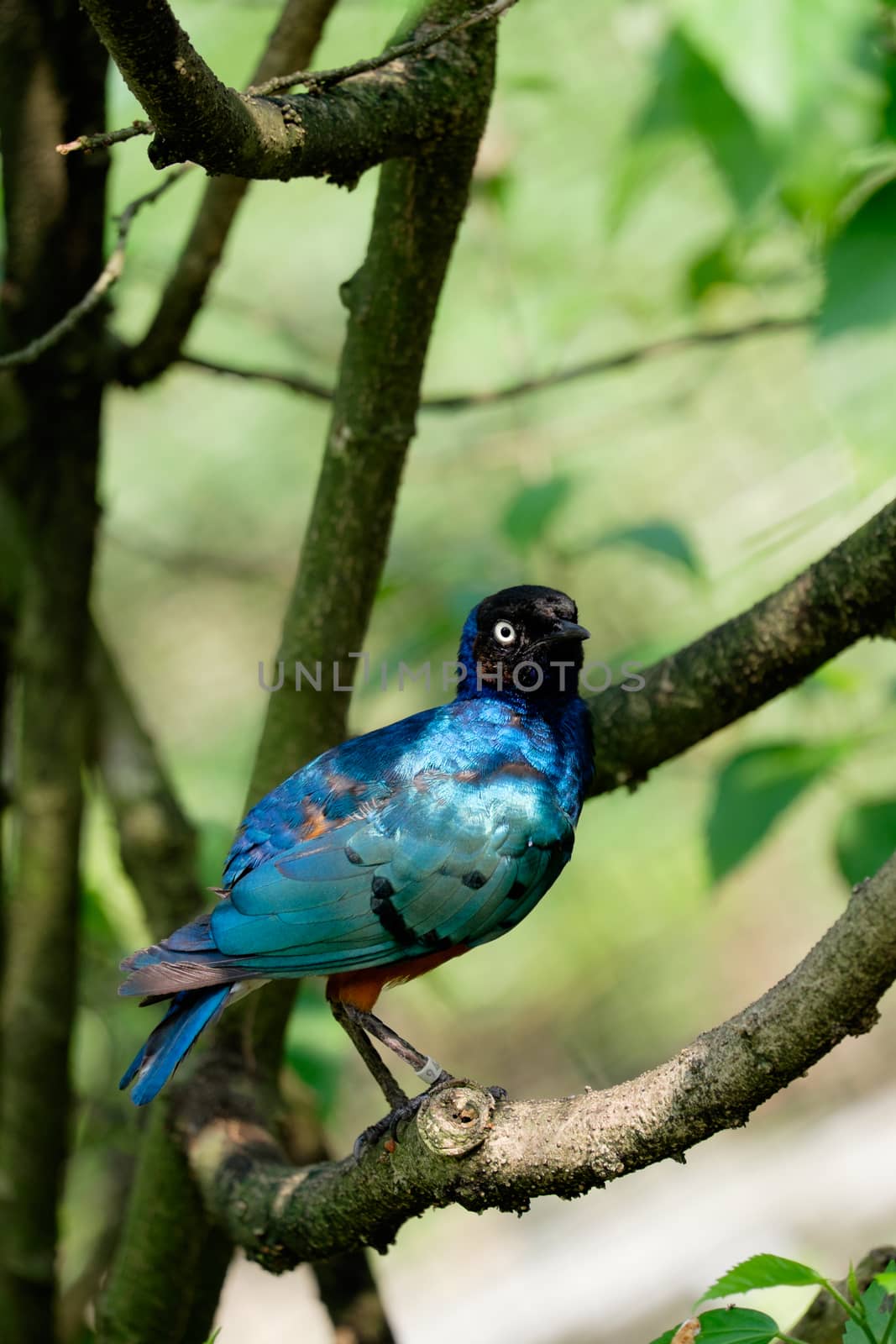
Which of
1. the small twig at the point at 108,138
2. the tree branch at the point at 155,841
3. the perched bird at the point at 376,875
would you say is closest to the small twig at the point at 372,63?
the small twig at the point at 108,138

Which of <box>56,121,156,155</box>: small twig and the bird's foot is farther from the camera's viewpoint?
the bird's foot

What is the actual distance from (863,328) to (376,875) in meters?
1.43

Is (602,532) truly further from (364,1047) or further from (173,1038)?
(173,1038)

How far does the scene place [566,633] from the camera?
3.29 metres

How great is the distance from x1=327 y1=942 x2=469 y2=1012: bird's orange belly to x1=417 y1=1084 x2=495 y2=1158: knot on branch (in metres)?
0.73

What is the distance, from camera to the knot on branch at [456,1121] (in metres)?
2.19

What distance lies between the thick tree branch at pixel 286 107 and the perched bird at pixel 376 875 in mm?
1217

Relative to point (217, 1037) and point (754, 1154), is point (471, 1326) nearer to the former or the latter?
point (754, 1154)

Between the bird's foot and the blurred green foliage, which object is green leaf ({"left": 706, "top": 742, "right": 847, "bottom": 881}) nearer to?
the bird's foot

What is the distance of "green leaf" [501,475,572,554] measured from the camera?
386 centimetres

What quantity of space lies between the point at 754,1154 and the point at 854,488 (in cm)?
556

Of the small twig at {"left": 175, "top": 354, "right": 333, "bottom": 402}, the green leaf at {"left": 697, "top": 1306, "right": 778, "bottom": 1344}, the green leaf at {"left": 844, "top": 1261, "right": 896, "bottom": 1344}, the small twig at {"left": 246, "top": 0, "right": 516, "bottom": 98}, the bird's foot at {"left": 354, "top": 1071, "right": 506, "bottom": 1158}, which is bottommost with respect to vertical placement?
the green leaf at {"left": 844, "top": 1261, "right": 896, "bottom": 1344}

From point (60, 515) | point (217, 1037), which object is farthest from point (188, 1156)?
point (60, 515)

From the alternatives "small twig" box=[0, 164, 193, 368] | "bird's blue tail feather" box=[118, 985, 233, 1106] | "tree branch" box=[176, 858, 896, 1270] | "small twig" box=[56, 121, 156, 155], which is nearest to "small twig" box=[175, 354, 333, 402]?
"small twig" box=[0, 164, 193, 368]
